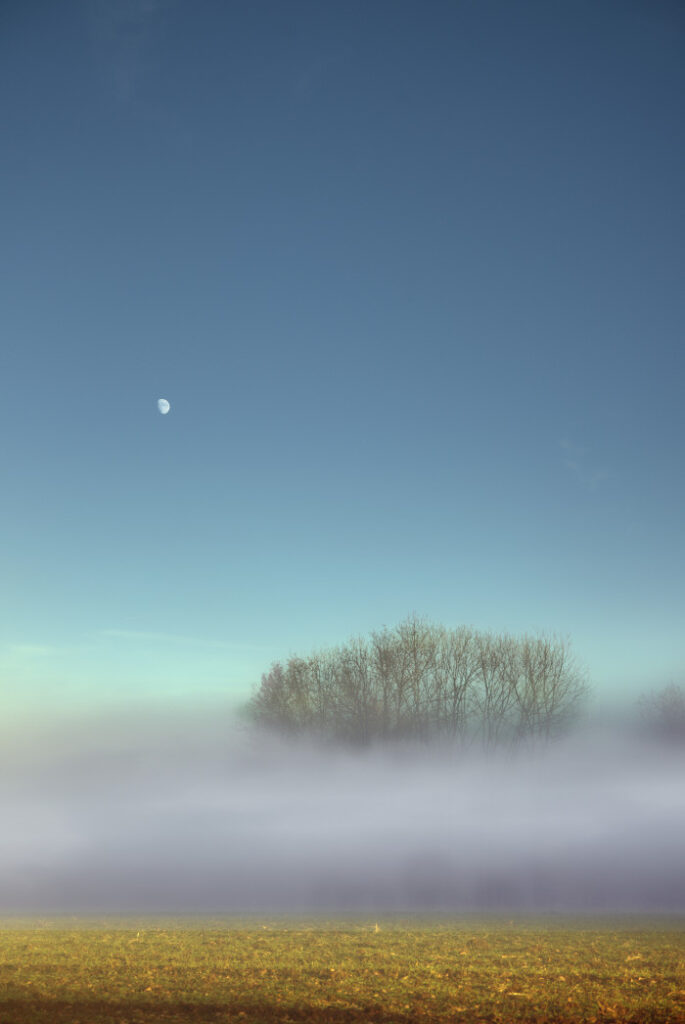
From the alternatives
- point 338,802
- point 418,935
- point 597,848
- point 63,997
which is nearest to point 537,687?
point 597,848

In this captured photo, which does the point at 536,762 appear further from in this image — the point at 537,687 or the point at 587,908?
the point at 587,908

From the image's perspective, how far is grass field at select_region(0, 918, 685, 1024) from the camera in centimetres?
1513

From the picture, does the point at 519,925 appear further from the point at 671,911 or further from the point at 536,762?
the point at 536,762

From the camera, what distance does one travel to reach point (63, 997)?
16578 millimetres

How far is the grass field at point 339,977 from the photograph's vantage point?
15.1 meters

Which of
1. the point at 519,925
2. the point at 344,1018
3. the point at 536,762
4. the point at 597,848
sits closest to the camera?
the point at 344,1018

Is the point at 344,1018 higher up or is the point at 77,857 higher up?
the point at 77,857

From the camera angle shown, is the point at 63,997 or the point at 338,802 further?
the point at 338,802

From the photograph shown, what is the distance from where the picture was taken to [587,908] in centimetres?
4753

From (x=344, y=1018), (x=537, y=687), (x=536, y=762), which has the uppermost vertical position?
(x=537, y=687)

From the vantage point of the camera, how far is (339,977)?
18641mm

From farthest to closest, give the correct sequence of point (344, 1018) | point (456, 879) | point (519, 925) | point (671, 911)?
1. point (456, 879)
2. point (671, 911)
3. point (519, 925)
4. point (344, 1018)

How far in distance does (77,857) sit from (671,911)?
171 ft

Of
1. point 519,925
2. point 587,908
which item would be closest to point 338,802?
point 587,908
